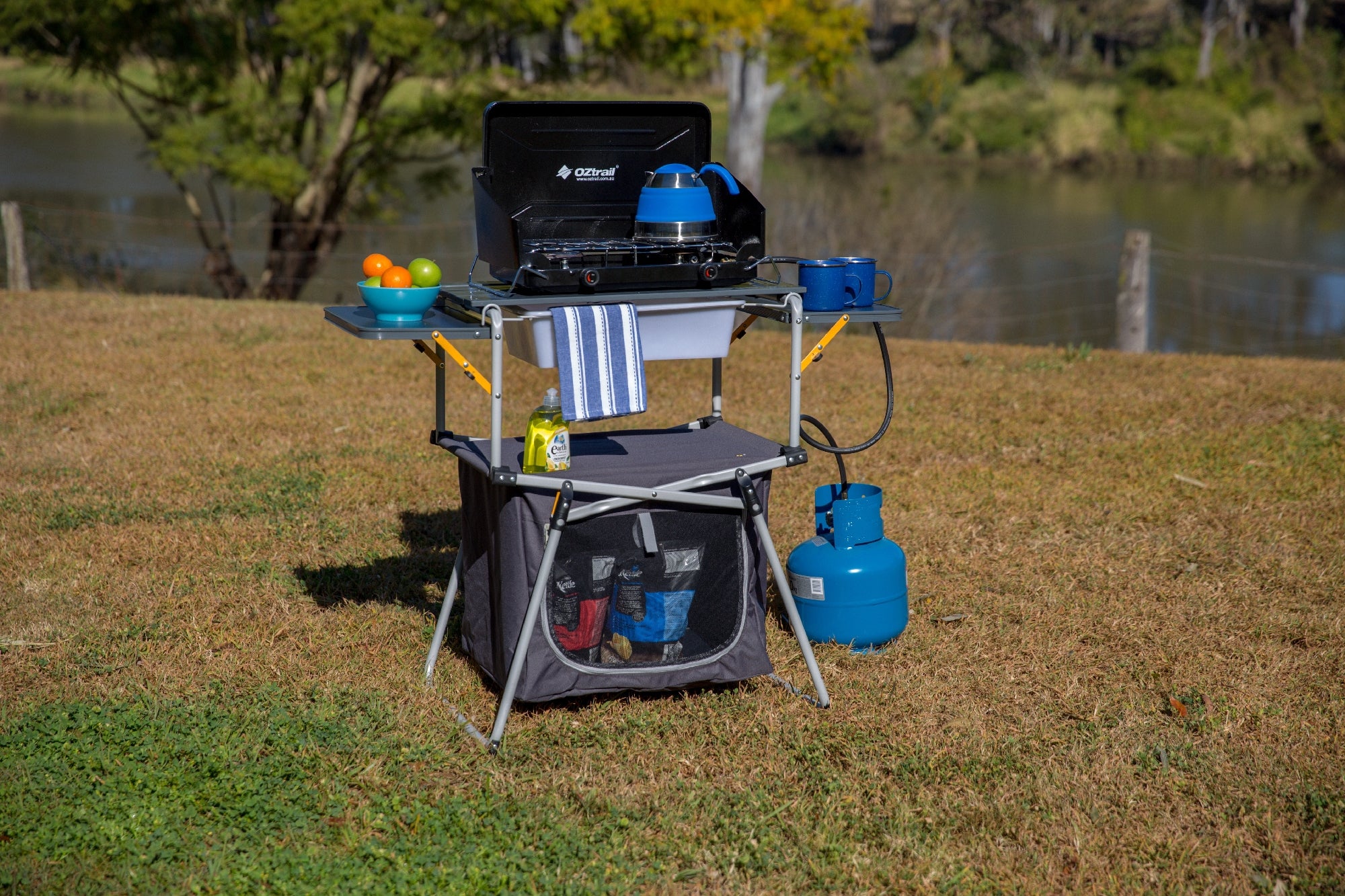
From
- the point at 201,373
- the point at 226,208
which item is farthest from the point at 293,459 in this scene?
the point at 226,208

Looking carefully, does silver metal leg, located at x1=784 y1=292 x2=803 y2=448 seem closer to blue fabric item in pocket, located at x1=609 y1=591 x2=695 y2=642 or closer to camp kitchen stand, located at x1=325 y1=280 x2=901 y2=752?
camp kitchen stand, located at x1=325 y1=280 x2=901 y2=752

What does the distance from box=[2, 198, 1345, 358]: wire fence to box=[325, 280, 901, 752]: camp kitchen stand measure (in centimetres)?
897

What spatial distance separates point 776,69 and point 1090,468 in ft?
40.3

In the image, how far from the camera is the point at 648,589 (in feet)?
10.6

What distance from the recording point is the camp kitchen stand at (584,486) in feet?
9.82

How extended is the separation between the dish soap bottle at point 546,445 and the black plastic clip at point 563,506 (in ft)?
0.32

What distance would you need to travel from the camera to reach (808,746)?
10.4ft

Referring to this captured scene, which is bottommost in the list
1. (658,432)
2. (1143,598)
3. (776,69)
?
(1143,598)

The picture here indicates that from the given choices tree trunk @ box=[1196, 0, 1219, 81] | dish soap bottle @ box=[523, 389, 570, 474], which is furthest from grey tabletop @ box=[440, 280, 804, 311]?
tree trunk @ box=[1196, 0, 1219, 81]

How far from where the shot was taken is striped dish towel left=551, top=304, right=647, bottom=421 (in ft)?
9.56

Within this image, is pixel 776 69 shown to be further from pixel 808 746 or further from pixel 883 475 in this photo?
pixel 808 746

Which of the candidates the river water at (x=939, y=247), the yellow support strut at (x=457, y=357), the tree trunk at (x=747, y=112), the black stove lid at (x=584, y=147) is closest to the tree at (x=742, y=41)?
the tree trunk at (x=747, y=112)

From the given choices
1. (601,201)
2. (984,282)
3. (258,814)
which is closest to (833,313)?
(601,201)

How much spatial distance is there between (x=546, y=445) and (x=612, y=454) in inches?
14.0
